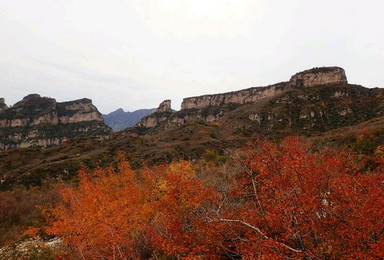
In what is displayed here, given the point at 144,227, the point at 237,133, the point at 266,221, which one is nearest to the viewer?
the point at 266,221

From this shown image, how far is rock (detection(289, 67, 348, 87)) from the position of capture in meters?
139

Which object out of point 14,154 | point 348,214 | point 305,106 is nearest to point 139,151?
point 14,154

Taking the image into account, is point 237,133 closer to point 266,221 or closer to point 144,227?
point 144,227

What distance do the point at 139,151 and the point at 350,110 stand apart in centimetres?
9810

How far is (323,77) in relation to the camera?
140m

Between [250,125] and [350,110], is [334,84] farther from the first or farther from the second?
[250,125]

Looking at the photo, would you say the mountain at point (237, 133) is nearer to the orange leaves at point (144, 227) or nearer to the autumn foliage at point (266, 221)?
the autumn foliage at point (266, 221)

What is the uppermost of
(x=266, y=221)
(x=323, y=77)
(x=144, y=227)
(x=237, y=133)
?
(x=323, y=77)

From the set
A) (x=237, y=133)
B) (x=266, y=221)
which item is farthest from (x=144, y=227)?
(x=237, y=133)

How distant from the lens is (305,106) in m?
112

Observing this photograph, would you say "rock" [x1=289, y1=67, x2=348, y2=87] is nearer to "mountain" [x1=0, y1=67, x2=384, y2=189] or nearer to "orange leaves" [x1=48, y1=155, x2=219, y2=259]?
"mountain" [x1=0, y1=67, x2=384, y2=189]

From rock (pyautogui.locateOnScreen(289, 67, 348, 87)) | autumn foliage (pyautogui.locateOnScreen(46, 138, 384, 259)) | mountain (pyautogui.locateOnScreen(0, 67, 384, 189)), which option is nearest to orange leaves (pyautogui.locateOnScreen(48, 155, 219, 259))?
autumn foliage (pyautogui.locateOnScreen(46, 138, 384, 259))

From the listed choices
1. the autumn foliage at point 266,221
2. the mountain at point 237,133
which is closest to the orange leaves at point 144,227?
the autumn foliage at point 266,221

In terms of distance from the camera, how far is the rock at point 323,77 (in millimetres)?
138750
